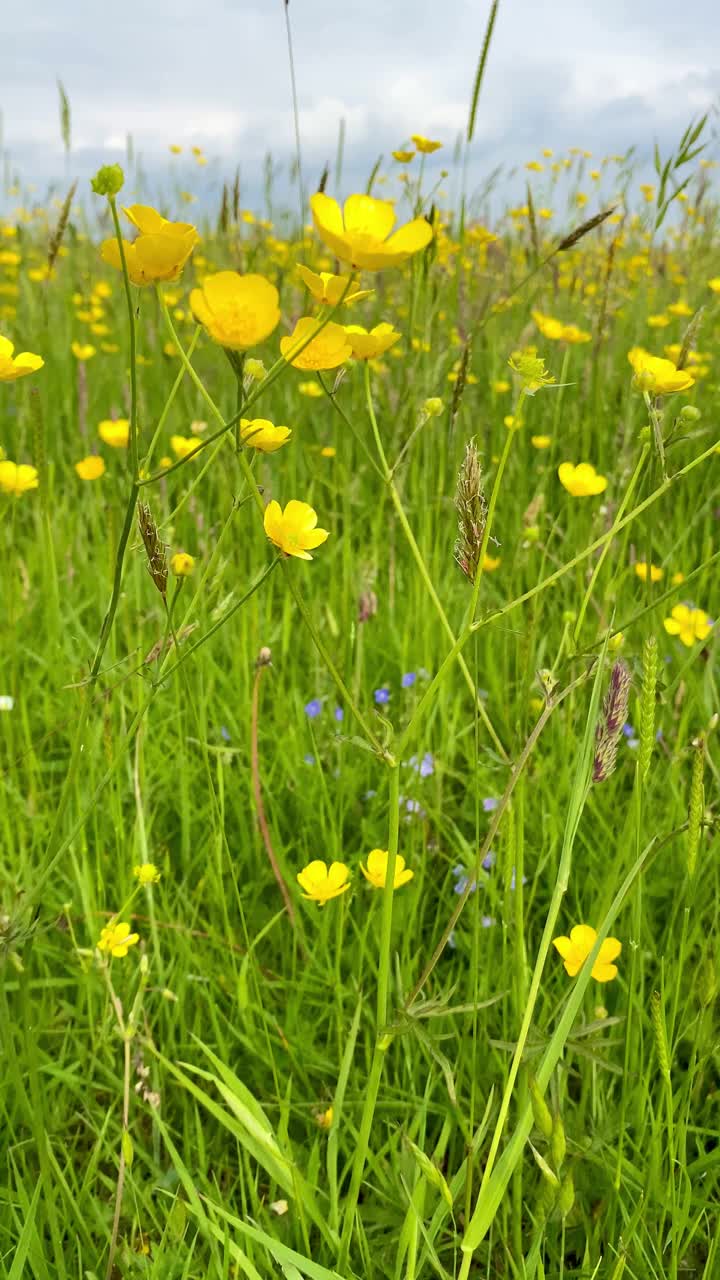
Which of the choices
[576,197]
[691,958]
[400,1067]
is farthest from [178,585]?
[576,197]

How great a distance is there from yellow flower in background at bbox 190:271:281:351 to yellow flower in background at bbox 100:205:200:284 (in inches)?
1.5

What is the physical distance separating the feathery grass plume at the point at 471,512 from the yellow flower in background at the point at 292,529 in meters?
0.13

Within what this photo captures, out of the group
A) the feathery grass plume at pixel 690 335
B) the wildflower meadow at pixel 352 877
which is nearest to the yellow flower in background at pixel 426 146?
the wildflower meadow at pixel 352 877

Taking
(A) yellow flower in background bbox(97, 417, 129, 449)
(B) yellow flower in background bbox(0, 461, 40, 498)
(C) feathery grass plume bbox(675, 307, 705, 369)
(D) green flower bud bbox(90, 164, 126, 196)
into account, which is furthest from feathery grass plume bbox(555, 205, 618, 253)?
(A) yellow flower in background bbox(97, 417, 129, 449)

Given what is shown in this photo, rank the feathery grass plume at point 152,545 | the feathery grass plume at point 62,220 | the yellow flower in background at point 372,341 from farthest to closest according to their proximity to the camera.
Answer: the feathery grass plume at point 62,220
the yellow flower in background at point 372,341
the feathery grass plume at point 152,545

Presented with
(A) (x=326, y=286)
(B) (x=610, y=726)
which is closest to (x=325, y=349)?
(A) (x=326, y=286)

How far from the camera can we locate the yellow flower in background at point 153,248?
0.70 metres

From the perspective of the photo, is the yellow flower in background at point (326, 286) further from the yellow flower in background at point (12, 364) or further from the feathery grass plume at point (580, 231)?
the feathery grass plume at point (580, 231)

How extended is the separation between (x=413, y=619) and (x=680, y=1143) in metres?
1.14

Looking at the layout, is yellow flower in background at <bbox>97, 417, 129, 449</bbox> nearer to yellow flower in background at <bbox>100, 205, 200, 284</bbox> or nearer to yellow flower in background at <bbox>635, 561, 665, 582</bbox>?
yellow flower in background at <bbox>635, 561, 665, 582</bbox>

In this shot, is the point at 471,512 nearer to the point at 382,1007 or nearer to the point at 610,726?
the point at 610,726

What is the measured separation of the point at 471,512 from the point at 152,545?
26 centimetres

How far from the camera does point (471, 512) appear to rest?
742 mm

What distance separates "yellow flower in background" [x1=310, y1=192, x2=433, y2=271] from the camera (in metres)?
0.65
